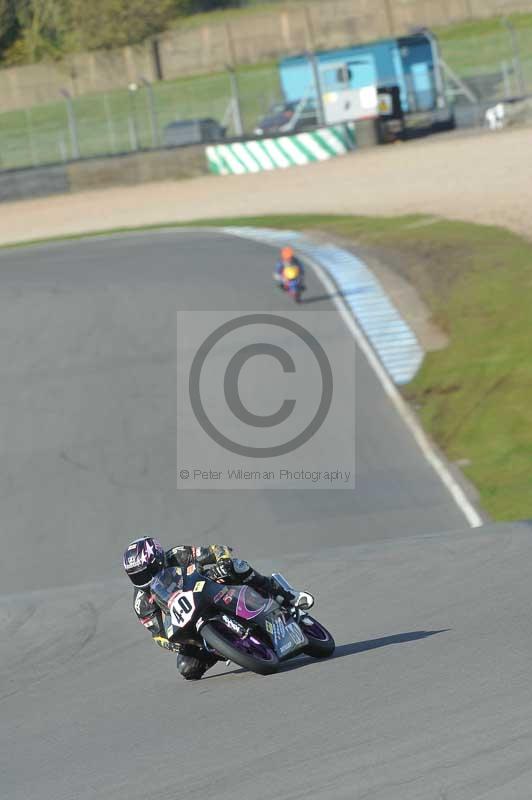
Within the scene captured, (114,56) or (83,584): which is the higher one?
(114,56)

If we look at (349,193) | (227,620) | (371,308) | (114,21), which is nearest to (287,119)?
(349,193)

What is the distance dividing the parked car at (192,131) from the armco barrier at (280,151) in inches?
297

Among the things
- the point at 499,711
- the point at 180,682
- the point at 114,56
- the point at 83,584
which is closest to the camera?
the point at 499,711

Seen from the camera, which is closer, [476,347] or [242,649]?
[242,649]

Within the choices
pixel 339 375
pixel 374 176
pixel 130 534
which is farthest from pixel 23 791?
pixel 374 176

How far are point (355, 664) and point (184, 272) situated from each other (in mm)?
18491

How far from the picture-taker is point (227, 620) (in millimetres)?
7176

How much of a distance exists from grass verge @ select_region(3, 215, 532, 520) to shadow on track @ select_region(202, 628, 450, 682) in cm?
550

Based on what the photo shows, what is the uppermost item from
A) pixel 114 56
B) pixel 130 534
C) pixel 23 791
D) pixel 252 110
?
pixel 114 56

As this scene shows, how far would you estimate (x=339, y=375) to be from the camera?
18062 mm

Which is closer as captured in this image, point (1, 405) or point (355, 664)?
point (355, 664)

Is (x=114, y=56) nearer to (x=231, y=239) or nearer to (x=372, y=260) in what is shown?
(x=231, y=239)

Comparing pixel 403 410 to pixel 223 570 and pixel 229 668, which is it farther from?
pixel 223 570

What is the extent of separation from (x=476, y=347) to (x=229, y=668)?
1180 centimetres
